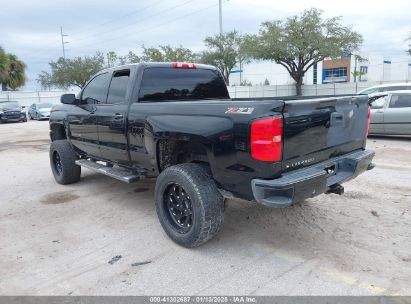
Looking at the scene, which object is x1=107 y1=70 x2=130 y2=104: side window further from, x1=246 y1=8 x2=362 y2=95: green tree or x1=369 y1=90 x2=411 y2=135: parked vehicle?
x1=246 y1=8 x2=362 y2=95: green tree

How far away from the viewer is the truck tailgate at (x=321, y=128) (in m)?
3.26

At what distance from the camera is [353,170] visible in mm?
3900

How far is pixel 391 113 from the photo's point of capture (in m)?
11.0

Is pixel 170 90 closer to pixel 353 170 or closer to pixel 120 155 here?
pixel 120 155

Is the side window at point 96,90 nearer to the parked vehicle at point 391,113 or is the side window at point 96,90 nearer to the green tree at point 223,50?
the parked vehicle at point 391,113

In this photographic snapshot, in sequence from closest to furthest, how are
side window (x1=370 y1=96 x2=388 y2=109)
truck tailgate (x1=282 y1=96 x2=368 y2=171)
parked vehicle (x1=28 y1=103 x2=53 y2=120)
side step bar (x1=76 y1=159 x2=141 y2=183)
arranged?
truck tailgate (x1=282 y1=96 x2=368 y2=171), side step bar (x1=76 y1=159 x2=141 y2=183), side window (x1=370 y1=96 x2=388 y2=109), parked vehicle (x1=28 y1=103 x2=53 y2=120)

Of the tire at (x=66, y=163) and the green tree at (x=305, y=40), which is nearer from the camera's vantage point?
the tire at (x=66, y=163)

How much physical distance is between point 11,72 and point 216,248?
46.2 metres

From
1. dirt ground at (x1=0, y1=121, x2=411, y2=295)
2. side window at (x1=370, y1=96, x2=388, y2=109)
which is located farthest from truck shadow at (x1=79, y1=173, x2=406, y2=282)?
side window at (x1=370, y1=96, x2=388, y2=109)

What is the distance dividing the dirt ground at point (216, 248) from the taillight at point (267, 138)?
108cm

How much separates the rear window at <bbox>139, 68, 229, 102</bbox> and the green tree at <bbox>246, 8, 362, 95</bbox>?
1165 inches

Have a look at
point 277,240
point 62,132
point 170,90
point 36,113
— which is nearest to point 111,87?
point 170,90

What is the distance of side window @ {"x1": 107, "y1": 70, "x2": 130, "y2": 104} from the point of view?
4932 mm

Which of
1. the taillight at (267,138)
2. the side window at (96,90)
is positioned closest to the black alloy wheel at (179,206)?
the taillight at (267,138)
